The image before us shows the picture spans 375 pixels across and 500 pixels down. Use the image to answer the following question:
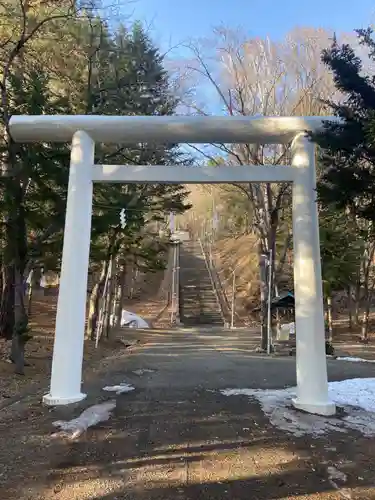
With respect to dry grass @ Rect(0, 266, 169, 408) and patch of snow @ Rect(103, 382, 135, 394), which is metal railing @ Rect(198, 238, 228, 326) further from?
patch of snow @ Rect(103, 382, 135, 394)

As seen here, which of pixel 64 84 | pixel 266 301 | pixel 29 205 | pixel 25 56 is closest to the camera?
pixel 29 205

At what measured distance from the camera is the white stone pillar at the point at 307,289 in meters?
6.02

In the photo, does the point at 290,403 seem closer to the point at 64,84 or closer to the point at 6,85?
the point at 6,85

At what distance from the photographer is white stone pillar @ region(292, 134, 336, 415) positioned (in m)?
6.02

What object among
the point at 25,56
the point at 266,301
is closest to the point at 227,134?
the point at 25,56

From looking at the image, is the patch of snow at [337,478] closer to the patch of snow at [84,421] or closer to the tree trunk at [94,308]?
the patch of snow at [84,421]

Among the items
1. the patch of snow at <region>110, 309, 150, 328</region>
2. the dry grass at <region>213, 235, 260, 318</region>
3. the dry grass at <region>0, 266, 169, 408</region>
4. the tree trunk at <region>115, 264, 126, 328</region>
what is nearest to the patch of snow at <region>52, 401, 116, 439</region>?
the dry grass at <region>0, 266, 169, 408</region>

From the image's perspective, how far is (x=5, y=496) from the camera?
3.38 m

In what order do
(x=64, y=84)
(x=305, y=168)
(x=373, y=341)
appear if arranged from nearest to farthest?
(x=305, y=168), (x=64, y=84), (x=373, y=341)

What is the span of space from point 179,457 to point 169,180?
11.9 ft

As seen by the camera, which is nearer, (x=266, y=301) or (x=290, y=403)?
(x=290, y=403)

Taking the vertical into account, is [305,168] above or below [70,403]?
above

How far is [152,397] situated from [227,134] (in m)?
3.75

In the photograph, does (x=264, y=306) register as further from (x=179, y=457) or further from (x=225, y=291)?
(x=225, y=291)
